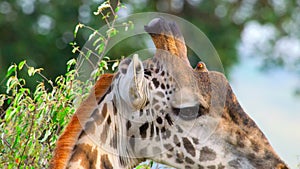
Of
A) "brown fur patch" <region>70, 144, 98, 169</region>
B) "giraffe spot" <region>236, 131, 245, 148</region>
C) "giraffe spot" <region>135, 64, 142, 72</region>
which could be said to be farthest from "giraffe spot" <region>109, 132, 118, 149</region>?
"giraffe spot" <region>236, 131, 245, 148</region>

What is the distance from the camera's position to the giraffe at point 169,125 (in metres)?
4.98

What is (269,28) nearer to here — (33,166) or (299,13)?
(299,13)

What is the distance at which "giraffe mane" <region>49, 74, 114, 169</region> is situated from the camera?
4863 mm

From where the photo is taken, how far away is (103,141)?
196 inches

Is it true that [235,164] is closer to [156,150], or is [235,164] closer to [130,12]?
[156,150]

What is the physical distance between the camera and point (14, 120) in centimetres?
689

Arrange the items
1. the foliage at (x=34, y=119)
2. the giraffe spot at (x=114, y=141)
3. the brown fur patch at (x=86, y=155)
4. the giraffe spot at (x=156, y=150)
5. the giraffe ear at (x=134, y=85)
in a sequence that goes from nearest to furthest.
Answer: the giraffe ear at (x=134, y=85) → the brown fur patch at (x=86, y=155) → the giraffe spot at (x=114, y=141) → the giraffe spot at (x=156, y=150) → the foliage at (x=34, y=119)

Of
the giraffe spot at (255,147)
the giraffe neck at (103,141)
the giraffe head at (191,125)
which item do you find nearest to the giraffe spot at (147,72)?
the giraffe head at (191,125)

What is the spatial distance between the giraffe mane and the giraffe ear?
0.22 metres

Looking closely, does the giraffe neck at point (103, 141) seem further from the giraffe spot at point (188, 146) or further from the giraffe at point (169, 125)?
the giraffe spot at point (188, 146)

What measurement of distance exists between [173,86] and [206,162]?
1.78 ft

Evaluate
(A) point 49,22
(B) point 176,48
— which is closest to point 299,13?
(A) point 49,22

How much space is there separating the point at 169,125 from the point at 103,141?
0.45m

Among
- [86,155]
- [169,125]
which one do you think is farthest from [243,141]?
[86,155]
